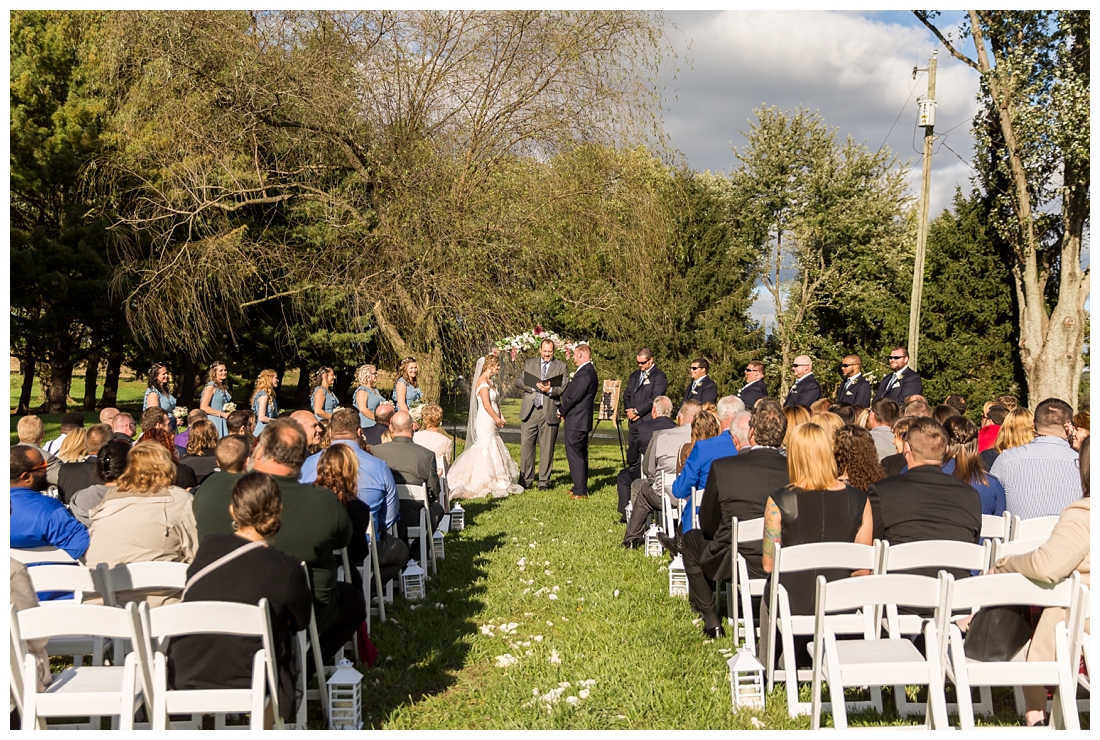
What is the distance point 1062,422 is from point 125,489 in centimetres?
572

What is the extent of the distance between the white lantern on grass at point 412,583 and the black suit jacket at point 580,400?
511 centimetres

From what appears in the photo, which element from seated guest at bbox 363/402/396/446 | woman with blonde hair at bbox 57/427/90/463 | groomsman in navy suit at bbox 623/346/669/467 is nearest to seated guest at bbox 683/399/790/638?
seated guest at bbox 363/402/396/446

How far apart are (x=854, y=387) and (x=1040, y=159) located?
12172mm

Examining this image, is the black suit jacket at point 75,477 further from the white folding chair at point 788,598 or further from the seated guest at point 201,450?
the white folding chair at point 788,598

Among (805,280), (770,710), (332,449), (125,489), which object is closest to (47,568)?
(125,489)

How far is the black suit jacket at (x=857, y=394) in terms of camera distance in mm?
10734

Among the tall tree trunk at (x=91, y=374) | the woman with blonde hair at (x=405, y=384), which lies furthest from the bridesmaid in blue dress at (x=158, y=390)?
the tall tree trunk at (x=91, y=374)

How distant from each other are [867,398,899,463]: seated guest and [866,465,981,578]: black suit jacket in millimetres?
2748

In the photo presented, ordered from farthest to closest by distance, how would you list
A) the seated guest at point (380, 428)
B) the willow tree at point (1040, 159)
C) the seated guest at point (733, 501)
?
the willow tree at point (1040, 159), the seated guest at point (380, 428), the seated guest at point (733, 501)

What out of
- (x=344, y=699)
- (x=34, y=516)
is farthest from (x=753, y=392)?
(x=34, y=516)

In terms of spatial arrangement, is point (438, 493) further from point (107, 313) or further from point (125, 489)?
point (107, 313)

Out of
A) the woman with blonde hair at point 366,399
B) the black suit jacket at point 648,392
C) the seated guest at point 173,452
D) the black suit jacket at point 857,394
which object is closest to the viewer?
the seated guest at point 173,452

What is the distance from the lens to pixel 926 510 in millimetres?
4492

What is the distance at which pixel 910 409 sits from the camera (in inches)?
299
